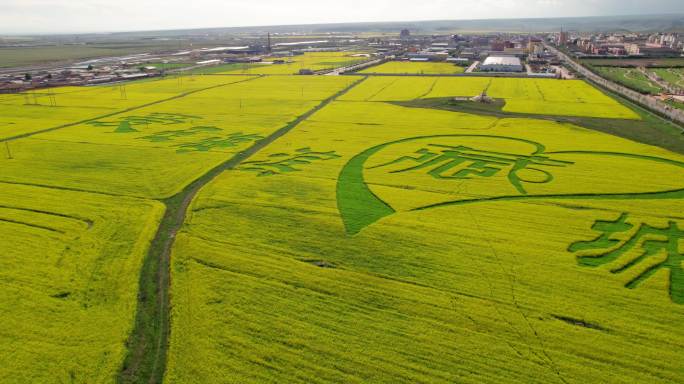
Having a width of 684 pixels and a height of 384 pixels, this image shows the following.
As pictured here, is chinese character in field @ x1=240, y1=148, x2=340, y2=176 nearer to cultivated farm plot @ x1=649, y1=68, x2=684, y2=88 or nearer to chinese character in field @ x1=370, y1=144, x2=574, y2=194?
chinese character in field @ x1=370, y1=144, x2=574, y2=194

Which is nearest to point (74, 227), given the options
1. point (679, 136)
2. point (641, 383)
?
point (641, 383)

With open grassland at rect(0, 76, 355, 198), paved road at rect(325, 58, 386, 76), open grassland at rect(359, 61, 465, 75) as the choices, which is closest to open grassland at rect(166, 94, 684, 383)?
open grassland at rect(0, 76, 355, 198)

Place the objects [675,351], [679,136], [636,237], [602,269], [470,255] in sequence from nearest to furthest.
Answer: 1. [675,351]
2. [602,269]
3. [470,255]
4. [636,237]
5. [679,136]

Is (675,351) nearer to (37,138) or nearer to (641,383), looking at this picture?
(641,383)

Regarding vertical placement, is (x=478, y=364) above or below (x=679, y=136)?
below

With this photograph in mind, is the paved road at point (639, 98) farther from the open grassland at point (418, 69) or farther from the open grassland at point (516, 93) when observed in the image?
the open grassland at point (418, 69)

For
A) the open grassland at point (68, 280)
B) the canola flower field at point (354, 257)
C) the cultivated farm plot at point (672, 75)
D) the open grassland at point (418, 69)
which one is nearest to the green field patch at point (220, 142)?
the canola flower field at point (354, 257)

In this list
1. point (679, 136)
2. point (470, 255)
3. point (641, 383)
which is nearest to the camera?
point (641, 383)
